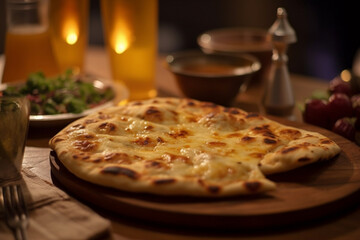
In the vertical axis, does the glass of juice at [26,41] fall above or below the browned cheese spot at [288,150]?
above

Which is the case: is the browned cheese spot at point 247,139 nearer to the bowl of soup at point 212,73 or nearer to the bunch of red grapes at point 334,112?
the bunch of red grapes at point 334,112

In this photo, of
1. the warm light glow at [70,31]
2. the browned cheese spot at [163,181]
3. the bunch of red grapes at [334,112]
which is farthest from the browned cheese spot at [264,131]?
the warm light glow at [70,31]

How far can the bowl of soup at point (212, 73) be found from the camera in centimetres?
209

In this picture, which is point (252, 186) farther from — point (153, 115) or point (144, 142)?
point (153, 115)

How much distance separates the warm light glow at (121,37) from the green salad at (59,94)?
0.23 metres

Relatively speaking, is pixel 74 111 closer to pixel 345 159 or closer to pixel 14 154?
pixel 14 154

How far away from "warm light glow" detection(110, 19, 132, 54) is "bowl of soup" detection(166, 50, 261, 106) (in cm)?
21

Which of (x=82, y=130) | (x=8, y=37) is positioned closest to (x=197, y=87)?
(x=82, y=130)

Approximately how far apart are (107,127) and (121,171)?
1.14 ft

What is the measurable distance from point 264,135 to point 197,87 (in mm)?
664

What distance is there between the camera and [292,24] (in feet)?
18.6

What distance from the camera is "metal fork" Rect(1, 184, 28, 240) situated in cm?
109

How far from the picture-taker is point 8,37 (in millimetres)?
2201

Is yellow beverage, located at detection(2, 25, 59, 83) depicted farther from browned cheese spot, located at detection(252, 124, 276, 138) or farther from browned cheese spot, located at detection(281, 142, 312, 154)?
browned cheese spot, located at detection(281, 142, 312, 154)
